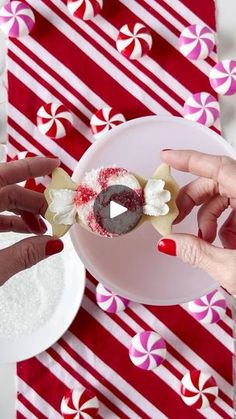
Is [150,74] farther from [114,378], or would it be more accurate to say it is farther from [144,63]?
[114,378]

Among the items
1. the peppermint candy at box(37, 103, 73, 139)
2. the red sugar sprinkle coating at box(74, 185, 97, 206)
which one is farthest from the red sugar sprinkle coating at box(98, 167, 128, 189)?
the peppermint candy at box(37, 103, 73, 139)

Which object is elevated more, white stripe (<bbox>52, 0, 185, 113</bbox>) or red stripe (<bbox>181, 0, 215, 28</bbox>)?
red stripe (<bbox>181, 0, 215, 28</bbox>)

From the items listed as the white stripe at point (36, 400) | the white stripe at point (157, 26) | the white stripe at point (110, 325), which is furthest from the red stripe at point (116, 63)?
the white stripe at point (36, 400)

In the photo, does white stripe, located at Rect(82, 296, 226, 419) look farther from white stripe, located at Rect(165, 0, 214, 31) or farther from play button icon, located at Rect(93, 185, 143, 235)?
white stripe, located at Rect(165, 0, 214, 31)

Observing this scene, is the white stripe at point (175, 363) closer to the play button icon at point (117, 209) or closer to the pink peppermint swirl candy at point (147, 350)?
the pink peppermint swirl candy at point (147, 350)

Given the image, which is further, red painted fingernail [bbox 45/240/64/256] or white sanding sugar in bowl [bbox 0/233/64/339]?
white sanding sugar in bowl [bbox 0/233/64/339]

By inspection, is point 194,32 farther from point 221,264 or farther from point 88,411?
point 88,411

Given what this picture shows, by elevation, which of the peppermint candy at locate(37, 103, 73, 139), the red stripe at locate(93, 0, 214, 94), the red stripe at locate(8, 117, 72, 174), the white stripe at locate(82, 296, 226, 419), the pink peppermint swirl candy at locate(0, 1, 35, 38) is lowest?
the white stripe at locate(82, 296, 226, 419)
